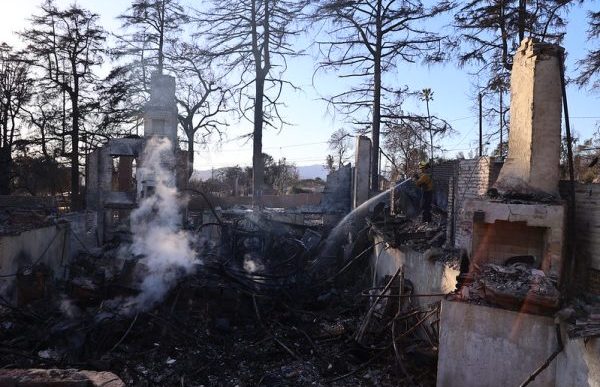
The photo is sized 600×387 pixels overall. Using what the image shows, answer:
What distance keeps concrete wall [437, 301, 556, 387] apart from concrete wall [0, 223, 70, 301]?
952 cm

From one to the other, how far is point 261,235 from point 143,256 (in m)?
4.48

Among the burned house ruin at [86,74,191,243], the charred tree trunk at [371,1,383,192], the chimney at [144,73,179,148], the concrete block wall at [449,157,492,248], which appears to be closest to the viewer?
the concrete block wall at [449,157,492,248]

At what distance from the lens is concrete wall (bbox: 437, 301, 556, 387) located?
5832 mm

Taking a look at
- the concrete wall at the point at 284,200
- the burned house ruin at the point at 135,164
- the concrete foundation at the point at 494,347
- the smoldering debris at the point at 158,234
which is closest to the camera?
the concrete foundation at the point at 494,347

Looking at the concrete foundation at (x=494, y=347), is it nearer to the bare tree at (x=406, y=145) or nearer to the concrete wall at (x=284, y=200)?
the bare tree at (x=406, y=145)

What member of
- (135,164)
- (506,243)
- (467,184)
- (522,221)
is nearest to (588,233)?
(522,221)

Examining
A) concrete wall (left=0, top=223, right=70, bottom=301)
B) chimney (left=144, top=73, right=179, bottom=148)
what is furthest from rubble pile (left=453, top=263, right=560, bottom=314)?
chimney (left=144, top=73, right=179, bottom=148)

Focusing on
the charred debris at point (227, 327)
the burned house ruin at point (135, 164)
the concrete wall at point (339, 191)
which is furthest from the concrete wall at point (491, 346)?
the burned house ruin at point (135, 164)

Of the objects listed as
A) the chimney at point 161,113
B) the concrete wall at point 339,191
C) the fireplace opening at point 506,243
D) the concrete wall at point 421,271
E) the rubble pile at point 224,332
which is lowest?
the rubble pile at point 224,332

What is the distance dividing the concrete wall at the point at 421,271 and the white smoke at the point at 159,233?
178 inches

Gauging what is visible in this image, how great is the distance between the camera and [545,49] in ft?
23.2

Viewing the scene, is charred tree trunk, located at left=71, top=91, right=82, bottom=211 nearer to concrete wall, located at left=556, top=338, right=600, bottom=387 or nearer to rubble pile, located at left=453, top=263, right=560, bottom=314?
rubble pile, located at left=453, top=263, right=560, bottom=314

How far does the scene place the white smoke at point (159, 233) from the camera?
9.84 metres

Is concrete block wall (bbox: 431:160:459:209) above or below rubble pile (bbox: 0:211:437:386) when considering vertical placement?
above
